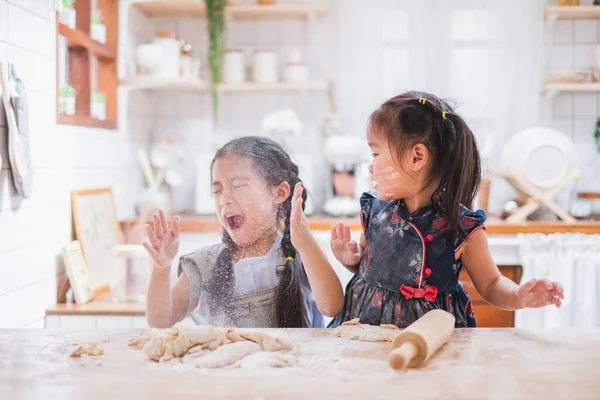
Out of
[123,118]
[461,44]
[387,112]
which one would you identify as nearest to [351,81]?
[461,44]

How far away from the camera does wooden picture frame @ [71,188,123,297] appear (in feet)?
5.95

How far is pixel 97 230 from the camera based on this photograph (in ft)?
6.27

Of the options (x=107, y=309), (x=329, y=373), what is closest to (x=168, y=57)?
(x=107, y=309)

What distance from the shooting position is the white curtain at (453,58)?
7.71 ft

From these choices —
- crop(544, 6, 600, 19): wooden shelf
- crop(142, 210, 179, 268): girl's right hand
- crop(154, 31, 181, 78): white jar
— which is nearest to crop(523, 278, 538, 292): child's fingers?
crop(142, 210, 179, 268): girl's right hand

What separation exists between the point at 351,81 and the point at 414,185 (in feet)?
4.87

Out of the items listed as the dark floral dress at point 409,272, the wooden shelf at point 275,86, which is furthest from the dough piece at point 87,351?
the wooden shelf at point 275,86

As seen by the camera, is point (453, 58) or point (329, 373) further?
point (453, 58)

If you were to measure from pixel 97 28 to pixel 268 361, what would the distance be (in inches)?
61.0

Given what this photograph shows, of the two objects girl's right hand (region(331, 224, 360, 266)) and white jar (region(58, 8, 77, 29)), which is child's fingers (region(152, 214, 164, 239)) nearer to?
girl's right hand (region(331, 224, 360, 266))

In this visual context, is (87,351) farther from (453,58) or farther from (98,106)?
(453,58)

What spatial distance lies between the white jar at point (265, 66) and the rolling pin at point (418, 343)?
176 centimetres

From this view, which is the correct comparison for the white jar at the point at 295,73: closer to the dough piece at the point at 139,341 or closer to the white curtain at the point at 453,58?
the white curtain at the point at 453,58

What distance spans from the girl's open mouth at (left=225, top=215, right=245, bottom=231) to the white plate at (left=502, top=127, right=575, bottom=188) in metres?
1.51
